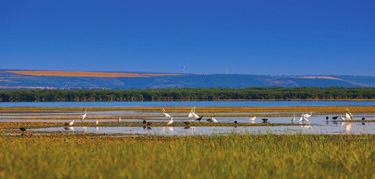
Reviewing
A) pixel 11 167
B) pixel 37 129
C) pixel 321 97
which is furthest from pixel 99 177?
pixel 321 97

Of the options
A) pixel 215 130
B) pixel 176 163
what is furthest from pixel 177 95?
pixel 176 163

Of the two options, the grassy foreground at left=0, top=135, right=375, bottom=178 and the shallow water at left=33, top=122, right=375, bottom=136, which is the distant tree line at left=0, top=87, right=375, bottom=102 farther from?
the grassy foreground at left=0, top=135, right=375, bottom=178

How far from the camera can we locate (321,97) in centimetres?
12100

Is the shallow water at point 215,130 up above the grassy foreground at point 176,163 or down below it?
below

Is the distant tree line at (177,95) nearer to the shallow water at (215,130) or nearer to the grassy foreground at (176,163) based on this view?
the shallow water at (215,130)

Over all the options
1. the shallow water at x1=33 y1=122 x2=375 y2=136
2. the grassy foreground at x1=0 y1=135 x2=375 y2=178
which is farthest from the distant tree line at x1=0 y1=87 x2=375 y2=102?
the grassy foreground at x1=0 y1=135 x2=375 y2=178

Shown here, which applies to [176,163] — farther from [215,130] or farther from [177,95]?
[177,95]

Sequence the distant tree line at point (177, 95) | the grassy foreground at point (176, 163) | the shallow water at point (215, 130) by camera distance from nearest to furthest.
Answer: the grassy foreground at point (176, 163)
the shallow water at point (215, 130)
the distant tree line at point (177, 95)

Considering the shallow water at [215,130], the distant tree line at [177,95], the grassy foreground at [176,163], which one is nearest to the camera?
the grassy foreground at [176,163]

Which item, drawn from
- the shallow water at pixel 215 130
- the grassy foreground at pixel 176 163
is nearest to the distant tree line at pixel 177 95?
the shallow water at pixel 215 130

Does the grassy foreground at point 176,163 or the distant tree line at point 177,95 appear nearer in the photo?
the grassy foreground at point 176,163

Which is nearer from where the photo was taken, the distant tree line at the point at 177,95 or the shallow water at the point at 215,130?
the shallow water at the point at 215,130

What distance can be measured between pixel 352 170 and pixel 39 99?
367 ft

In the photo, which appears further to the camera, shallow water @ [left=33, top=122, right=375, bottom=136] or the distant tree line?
the distant tree line
